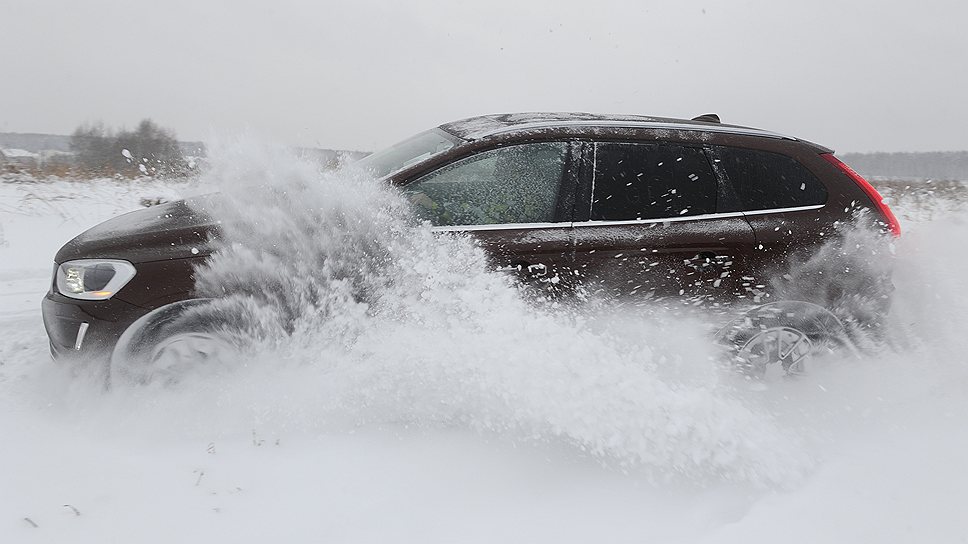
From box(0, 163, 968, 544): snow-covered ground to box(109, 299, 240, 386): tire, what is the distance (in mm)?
89

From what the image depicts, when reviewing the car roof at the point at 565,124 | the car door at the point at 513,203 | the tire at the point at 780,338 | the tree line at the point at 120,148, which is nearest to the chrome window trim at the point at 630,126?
the car roof at the point at 565,124

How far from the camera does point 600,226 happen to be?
3.22m

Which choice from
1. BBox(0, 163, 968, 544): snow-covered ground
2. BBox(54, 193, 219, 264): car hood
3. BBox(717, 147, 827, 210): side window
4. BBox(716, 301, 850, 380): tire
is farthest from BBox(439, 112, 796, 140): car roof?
BBox(54, 193, 219, 264): car hood

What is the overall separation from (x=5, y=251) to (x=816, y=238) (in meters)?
7.00

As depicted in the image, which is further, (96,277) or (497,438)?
(497,438)

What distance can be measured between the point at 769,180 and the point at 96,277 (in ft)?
11.9

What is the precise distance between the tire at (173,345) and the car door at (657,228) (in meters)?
1.86

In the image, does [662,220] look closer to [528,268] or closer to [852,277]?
[528,268]

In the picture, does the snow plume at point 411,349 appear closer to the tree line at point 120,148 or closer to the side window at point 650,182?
the side window at point 650,182

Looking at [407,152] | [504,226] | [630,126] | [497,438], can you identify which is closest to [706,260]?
[630,126]

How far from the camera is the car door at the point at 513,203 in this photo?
3107 mm

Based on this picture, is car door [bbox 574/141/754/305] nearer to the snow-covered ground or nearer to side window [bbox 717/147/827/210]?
side window [bbox 717/147/827/210]

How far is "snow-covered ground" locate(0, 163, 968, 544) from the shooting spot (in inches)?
97.6

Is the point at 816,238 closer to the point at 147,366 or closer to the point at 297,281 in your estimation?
the point at 297,281
